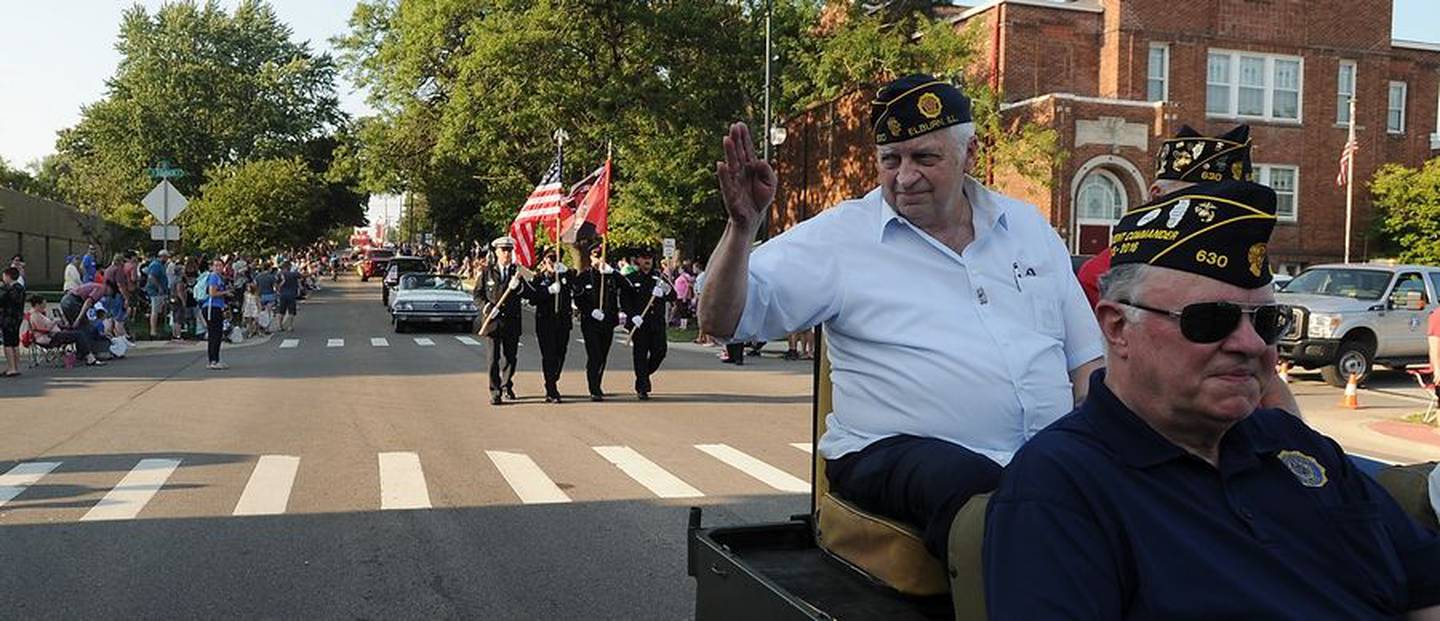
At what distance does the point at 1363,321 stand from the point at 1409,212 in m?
19.6

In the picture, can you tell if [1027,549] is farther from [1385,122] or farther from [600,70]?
[1385,122]

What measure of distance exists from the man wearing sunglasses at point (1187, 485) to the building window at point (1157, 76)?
3476cm

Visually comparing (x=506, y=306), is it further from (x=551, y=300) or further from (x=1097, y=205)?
(x=1097, y=205)

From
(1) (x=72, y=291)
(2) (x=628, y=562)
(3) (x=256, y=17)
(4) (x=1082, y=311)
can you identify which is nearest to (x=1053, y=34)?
(1) (x=72, y=291)

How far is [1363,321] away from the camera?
730 inches

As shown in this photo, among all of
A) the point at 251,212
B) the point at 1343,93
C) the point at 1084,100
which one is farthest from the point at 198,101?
the point at 1343,93

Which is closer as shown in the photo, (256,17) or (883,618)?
(883,618)

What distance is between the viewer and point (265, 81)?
70.2m

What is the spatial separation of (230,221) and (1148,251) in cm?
4821

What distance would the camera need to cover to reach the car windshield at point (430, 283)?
3175 centimetres

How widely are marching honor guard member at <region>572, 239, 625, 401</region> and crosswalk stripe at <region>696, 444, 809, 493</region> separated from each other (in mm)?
4219

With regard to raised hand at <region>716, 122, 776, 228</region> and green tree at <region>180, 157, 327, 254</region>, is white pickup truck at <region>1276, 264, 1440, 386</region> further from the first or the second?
green tree at <region>180, 157, 327, 254</region>

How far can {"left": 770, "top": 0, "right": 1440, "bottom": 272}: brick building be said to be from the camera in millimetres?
32875

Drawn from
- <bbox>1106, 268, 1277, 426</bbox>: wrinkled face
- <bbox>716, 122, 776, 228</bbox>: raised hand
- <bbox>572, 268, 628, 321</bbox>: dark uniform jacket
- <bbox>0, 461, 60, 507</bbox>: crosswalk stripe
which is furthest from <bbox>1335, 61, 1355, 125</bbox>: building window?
<bbox>1106, 268, 1277, 426</bbox>: wrinkled face
